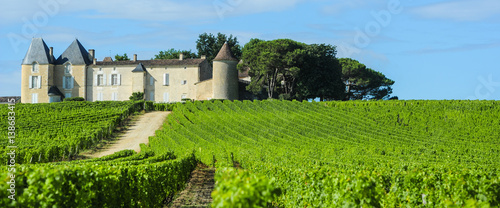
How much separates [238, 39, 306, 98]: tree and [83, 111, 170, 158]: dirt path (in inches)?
478

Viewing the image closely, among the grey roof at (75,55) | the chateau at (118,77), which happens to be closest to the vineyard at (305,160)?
the chateau at (118,77)

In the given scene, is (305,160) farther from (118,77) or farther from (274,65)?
(118,77)

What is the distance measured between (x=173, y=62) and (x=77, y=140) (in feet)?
98.1

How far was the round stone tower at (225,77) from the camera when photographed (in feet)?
200

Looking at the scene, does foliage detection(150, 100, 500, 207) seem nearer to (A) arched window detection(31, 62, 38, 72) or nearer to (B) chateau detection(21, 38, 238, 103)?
(B) chateau detection(21, 38, 238, 103)

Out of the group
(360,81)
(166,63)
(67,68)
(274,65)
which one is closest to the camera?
(274,65)

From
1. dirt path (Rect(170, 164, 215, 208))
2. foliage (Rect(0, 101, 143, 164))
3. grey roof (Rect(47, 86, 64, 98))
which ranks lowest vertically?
dirt path (Rect(170, 164, 215, 208))

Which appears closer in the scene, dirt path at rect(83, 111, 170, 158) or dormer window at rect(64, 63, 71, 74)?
dirt path at rect(83, 111, 170, 158)

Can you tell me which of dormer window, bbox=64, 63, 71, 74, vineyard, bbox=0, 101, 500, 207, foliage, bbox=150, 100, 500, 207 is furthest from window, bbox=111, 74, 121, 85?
foliage, bbox=150, 100, 500, 207

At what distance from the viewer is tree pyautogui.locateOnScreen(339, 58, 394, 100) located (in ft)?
258

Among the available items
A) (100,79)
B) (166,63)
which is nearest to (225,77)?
(166,63)

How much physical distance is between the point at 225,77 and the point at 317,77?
10278 millimetres

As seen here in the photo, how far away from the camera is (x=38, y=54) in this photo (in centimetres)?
6850

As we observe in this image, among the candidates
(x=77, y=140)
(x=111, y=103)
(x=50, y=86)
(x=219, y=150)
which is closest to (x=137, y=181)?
(x=219, y=150)
